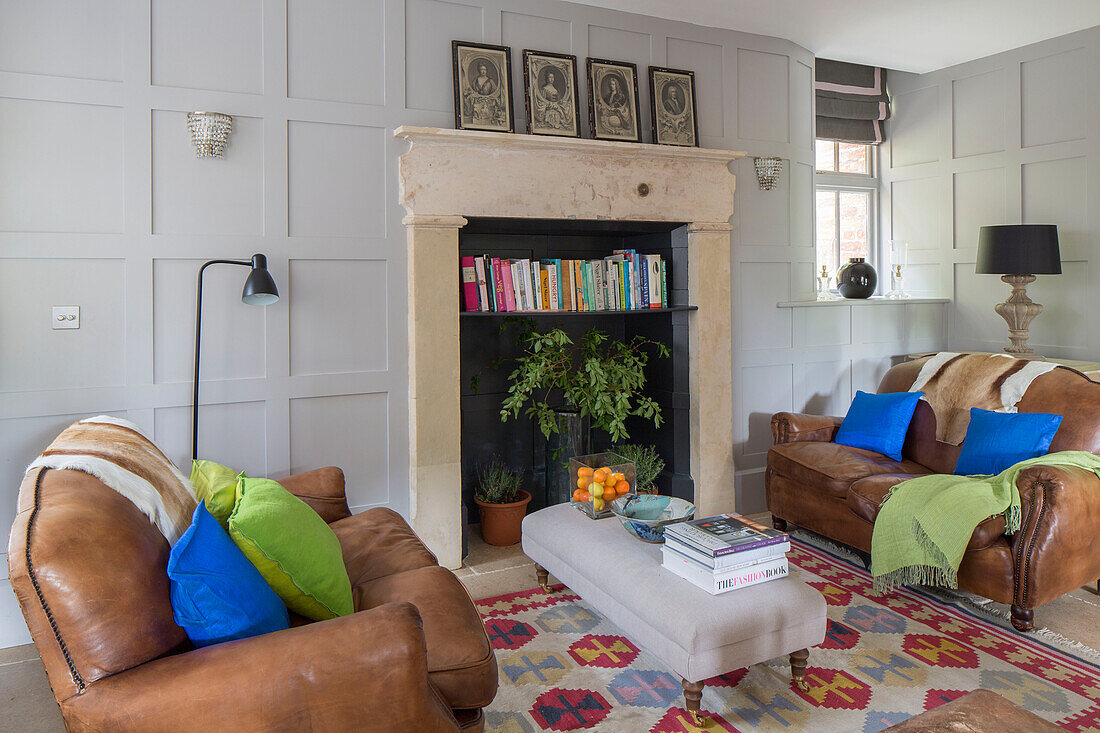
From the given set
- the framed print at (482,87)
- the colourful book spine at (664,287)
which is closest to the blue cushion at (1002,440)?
the colourful book spine at (664,287)

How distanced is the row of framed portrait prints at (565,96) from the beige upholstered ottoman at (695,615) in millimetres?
2153

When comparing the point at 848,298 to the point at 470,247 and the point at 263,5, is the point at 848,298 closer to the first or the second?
the point at 470,247

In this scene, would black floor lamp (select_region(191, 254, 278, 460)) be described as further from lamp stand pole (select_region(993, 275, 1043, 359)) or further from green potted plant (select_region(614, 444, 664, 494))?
lamp stand pole (select_region(993, 275, 1043, 359))

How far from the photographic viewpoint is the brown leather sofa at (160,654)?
137 centimetres

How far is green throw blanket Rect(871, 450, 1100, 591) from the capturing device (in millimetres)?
2717

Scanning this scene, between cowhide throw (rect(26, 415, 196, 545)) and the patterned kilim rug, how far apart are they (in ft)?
3.68

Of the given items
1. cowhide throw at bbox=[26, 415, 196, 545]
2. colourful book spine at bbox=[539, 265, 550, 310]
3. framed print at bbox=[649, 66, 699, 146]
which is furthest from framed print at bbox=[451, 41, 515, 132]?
cowhide throw at bbox=[26, 415, 196, 545]

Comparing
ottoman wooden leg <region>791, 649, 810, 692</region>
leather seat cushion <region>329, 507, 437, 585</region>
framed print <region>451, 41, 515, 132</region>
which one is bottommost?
ottoman wooden leg <region>791, 649, 810, 692</region>

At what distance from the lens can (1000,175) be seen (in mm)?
4703

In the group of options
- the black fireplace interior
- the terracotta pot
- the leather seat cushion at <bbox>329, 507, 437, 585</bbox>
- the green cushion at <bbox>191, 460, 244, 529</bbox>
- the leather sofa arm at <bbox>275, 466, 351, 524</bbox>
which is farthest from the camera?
the black fireplace interior

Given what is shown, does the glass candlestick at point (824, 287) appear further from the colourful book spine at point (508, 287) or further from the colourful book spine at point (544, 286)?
the colourful book spine at point (508, 287)

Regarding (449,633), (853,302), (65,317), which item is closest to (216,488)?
(449,633)

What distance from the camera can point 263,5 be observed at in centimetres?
312

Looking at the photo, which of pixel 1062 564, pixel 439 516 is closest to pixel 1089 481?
pixel 1062 564
